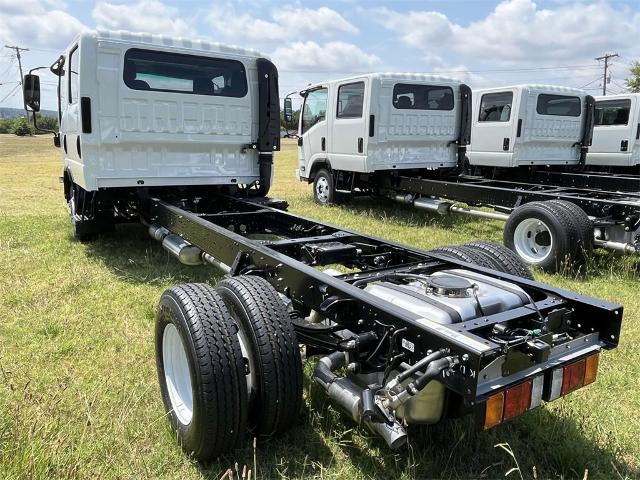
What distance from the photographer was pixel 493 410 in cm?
194

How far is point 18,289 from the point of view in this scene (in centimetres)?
475

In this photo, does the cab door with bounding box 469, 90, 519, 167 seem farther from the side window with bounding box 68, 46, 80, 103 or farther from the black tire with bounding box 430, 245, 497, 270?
the side window with bounding box 68, 46, 80, 103

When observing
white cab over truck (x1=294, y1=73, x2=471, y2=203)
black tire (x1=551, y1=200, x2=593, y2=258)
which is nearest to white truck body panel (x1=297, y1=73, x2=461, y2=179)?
white cab over truck (x1=294, y1=73, x2=471, y2=203)

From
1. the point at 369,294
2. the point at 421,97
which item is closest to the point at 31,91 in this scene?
the point at 369,294

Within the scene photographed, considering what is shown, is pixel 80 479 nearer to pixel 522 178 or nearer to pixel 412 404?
pixel 412 404

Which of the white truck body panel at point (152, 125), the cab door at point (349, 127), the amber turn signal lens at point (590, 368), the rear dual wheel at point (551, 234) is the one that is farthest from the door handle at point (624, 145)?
the amber turn signal lens at point (590, 368)

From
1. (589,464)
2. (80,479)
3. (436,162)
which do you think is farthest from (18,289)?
(436,162)

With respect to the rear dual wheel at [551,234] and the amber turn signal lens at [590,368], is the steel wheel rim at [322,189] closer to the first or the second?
the rear dual wheel at [551,234]

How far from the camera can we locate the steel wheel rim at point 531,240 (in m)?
5.79

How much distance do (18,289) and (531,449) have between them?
4267mm

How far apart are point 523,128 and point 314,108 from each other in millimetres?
3760

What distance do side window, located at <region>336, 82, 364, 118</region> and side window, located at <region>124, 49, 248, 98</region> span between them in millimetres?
3344

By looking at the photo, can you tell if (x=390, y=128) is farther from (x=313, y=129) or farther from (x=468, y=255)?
(x=468, y=255)

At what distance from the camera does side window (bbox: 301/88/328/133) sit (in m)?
9.93
